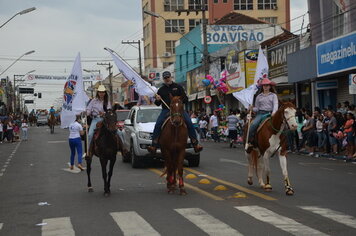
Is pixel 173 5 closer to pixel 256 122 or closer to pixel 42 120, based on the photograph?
pixel 42 120

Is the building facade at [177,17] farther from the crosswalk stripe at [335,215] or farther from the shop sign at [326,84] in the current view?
the crosswalk stripe at [335,215]

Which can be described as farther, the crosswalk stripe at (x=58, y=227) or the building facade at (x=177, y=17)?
the building facade at (x=177, y=17)

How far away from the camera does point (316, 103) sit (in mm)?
30453

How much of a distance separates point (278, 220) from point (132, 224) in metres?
2.07

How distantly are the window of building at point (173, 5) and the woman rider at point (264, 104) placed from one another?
7192 cm

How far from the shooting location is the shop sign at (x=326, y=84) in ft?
95.1

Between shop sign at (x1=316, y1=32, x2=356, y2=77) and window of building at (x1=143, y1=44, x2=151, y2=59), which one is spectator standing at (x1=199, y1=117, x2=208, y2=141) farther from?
window of building at (x1=143, y1=44, x2=151, y2=59)

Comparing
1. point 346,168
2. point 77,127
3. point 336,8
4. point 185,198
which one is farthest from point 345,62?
point 185,198

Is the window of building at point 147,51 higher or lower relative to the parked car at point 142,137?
higher

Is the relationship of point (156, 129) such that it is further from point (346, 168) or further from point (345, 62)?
point (345, 62)

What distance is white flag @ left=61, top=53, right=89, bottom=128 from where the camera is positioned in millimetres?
13789

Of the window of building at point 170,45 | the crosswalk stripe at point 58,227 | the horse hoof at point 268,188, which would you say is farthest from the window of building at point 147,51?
the crosswalk stripe at point 58,227

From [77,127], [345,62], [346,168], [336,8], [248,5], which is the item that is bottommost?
[346,168]

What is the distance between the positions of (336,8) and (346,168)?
45.2 feet
